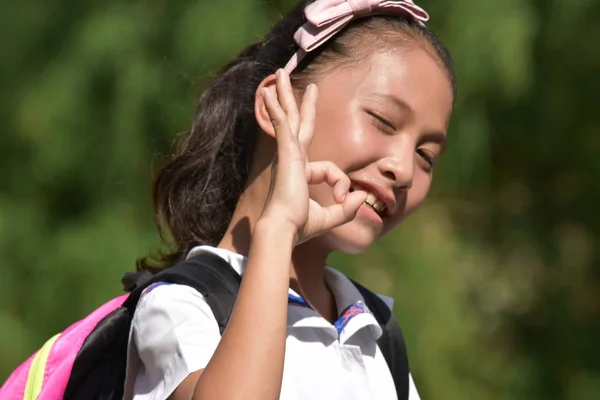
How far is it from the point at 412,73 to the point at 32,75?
53.5 inches

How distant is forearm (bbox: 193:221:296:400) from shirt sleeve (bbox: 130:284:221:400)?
7cm

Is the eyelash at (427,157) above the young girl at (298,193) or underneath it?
underneath

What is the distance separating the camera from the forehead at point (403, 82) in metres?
1.42

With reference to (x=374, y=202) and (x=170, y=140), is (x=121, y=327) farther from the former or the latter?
(x=170, y=140)

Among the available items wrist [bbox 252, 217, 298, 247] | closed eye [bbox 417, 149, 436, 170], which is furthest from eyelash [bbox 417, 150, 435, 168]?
wrist [bbox 252, 217, 298, 247]

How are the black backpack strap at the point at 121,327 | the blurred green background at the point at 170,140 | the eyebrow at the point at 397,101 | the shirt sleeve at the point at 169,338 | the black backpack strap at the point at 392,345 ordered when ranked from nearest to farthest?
the shirt sleeve at the point at 169,338 → the black backpack strap at the point at 121,327 → the eyebrow at the point at 397,101 → the black backpack strap at the point at 392,345 → the blurred green background at the point at 170,140

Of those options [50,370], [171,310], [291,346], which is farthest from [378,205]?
[50,370]

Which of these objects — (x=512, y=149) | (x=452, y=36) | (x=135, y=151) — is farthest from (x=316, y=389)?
(x=512, y=149)

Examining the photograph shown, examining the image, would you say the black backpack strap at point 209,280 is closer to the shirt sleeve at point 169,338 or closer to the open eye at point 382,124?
the shirt sleeve at point 169,338

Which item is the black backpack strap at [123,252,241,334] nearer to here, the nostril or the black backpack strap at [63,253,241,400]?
the black backpack strap at [63,253,241,400]

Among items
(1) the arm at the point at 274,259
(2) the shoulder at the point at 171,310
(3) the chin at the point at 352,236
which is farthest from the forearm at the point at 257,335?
(3) the chin at the point at 352,236

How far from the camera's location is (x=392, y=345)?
1563 millimetres

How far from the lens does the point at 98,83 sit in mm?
2502

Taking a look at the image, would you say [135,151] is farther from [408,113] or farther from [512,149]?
[408,113]
